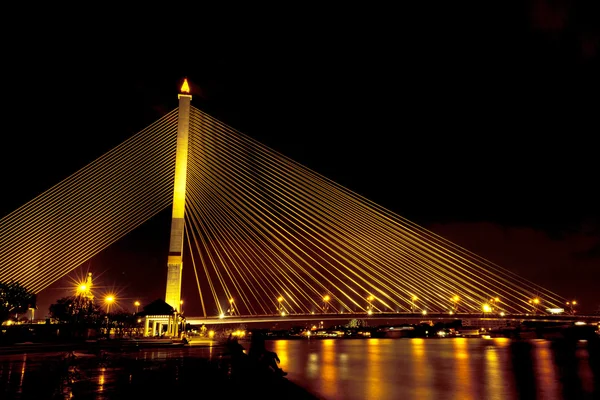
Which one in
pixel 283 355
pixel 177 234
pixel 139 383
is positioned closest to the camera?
pixel 139 383

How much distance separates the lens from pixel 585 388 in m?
12.0

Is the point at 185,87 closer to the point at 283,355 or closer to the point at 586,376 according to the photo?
the point at 283,355

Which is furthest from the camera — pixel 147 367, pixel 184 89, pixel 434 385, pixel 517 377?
pixel 184 89

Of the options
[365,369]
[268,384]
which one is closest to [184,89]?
[365,369]

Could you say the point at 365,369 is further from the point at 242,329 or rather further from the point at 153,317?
the point at 242,329

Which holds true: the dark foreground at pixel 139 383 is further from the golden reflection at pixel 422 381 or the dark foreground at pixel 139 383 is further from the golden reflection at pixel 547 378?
the golden reflection at pixel 547 378

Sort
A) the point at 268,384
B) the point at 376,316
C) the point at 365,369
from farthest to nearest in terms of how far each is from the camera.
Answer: the point at 376,316 < the point at 365,369 < the point at 268,384

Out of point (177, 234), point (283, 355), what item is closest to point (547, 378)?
point (283, 355)

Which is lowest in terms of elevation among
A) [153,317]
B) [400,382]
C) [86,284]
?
[400,382]

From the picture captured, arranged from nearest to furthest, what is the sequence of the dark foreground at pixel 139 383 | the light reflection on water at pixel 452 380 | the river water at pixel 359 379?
1. the dark foreground at pixel 139 383
2. the river water at pixel 359 379
3. the light reflection on water at pixel 452 380

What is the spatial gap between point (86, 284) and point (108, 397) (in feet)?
76.4

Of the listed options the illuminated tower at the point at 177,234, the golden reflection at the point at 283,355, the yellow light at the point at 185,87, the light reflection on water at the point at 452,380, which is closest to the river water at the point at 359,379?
the light reflection on water at the point at 452,380

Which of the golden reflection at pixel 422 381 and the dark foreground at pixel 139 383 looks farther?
the golden reflection at pixel 422 381

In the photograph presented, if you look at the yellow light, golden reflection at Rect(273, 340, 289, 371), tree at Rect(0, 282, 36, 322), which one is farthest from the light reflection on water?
tree at Rect(0, 282, 36, 322)
